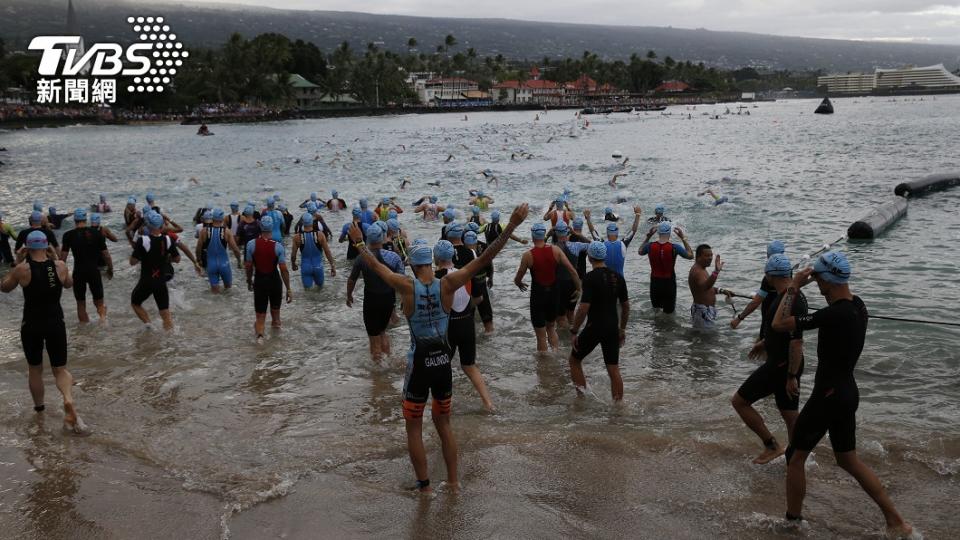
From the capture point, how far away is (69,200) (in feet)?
106

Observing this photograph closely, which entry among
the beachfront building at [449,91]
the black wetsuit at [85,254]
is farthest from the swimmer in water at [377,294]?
the beachfront building at [449,91]

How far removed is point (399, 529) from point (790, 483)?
301 centimetres

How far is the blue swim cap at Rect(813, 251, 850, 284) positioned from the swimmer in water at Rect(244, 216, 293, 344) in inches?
288

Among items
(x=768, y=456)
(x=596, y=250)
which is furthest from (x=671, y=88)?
(x=768, y=456)

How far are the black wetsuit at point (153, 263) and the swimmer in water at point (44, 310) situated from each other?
3069 mm

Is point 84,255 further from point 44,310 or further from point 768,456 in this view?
point 768,456

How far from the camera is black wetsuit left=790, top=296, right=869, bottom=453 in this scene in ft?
16.8

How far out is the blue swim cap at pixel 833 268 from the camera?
509 centimetres

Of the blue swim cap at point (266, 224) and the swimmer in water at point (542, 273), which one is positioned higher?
the blue swim cap at point (266, 224)

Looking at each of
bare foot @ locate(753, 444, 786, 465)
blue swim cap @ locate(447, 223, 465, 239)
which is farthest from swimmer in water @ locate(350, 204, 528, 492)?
blue swim cap @ locate(447, 223, 465, 239)

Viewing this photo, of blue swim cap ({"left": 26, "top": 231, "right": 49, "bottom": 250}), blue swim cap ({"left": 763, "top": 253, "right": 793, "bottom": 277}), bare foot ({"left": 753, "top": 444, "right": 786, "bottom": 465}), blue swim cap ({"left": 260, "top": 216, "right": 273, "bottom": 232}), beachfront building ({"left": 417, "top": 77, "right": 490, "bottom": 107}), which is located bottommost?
bare foot ({"left": 753, "top": 444, "right": 786, "bottom": 465})

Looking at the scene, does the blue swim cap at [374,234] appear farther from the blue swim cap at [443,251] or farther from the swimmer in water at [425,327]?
the swimmer in water at [425,327]

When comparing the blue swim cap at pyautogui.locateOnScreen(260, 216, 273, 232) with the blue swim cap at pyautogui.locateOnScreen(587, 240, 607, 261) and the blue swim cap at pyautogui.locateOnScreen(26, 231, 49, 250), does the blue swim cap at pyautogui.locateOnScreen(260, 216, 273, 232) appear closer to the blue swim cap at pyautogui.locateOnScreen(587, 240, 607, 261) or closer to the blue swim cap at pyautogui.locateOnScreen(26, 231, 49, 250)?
the blue swim cap at pyautogui.locateOnScreen(26, 231, 49, 250)

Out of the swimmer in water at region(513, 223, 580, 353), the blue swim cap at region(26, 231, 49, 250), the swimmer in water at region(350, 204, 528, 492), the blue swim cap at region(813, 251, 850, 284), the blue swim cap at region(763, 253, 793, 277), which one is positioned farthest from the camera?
the swimmer in water at region(513, 223, 580, 353)
